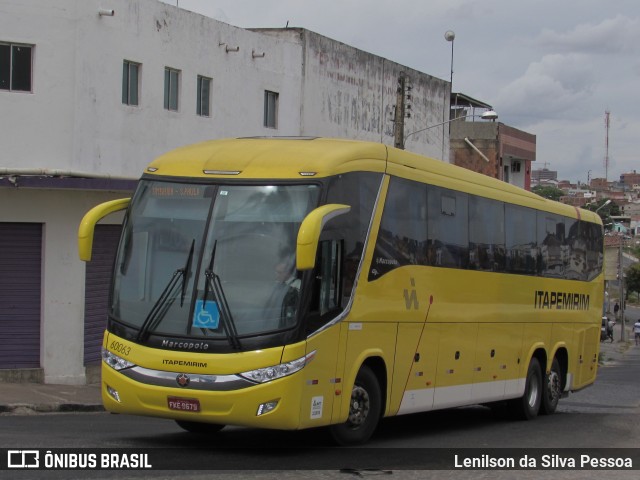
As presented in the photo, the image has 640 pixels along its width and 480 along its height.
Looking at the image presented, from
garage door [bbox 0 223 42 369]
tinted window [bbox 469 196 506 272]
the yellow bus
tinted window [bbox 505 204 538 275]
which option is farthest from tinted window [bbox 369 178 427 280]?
garage door [bbox 0 223 42 369]

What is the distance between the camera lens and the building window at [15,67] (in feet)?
62.7

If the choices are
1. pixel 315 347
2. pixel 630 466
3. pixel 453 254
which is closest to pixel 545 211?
pixel 453 254

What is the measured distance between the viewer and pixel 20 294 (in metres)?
19.6

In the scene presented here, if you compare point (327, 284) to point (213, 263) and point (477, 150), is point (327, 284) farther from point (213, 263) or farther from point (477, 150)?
point (477, 150)

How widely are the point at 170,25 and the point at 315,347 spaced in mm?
14008

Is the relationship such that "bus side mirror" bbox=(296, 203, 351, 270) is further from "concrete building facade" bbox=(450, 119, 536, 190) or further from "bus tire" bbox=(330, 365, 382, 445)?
"concrete building facade" bbox=(450, 119, 536, 190)

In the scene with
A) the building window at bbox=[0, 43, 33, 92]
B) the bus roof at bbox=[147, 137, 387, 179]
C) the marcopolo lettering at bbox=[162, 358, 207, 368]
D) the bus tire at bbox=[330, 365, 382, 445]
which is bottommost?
the bus tire at bbox=[330, 365, 382, 445]

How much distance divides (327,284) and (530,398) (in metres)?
7.87

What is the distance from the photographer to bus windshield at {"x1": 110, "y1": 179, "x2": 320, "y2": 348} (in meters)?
10.2

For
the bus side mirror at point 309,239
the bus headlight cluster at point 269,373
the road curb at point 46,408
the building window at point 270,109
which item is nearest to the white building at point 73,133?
the building window at point 270,109

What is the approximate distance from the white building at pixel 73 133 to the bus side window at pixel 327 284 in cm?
950

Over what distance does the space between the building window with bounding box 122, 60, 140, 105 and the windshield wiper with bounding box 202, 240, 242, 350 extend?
38.7 ft

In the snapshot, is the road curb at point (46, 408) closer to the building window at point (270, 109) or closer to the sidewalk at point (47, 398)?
the sidewalk at point (47, 398)

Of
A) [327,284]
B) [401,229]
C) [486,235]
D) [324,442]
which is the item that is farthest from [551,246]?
[327,284]
